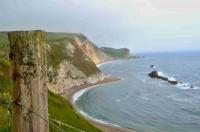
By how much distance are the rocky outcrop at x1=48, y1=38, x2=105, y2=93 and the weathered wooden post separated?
79.3 meters

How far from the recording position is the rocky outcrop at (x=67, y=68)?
296ft

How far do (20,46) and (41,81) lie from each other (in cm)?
50

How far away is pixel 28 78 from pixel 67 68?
9684cm

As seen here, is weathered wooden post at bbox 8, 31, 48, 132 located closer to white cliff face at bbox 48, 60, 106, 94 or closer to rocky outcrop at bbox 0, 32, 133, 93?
rocky outcrop at bbox 0, 32, 133, 93

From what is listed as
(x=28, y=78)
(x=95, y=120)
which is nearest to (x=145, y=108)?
(x=95, y=120)

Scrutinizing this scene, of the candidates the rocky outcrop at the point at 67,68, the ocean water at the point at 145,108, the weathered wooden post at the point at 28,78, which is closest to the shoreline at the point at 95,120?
the ocean water at the point at 145,108

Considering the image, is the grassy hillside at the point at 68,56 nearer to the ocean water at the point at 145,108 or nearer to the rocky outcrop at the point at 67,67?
the rocky outcrop at the point at 67,67

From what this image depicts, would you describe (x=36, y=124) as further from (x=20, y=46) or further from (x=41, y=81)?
(x=20, y=46)

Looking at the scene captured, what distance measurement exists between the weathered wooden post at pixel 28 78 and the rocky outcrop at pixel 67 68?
79347 millimetres

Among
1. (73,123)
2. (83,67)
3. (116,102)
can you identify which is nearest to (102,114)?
(116,102)

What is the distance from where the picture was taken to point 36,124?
4359 millimetres

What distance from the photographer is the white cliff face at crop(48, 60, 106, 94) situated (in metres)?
87.9

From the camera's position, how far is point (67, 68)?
10075 centimetres

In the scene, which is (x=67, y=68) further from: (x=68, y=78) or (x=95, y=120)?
(x=95, y=120)
